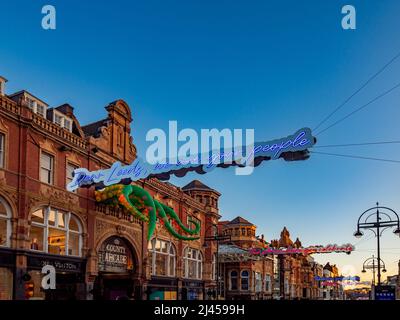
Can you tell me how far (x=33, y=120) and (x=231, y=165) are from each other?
38.9 feet

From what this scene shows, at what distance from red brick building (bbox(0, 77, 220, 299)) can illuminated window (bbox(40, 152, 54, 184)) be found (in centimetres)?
3

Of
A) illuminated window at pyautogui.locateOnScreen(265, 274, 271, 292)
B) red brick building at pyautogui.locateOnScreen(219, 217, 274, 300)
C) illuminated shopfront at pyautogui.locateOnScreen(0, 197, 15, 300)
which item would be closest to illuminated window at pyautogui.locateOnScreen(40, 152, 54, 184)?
illuminated shopfront at pyautogui.locateOnScreen(0, 197, 15, 300)

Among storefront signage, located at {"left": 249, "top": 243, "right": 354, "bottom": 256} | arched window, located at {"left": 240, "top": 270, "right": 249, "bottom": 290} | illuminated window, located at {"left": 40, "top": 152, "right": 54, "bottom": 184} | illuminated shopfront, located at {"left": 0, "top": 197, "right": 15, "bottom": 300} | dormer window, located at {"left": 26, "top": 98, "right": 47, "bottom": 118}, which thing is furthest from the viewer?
arched window, located at {"left": 240, "top": 270, "right": 249, "bottom": 290}

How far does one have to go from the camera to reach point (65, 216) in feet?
91.9

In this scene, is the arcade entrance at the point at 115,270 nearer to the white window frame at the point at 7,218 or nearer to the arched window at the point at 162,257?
the arched window at the point at 162,257

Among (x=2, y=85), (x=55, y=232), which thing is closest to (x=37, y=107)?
(x=2, y=85)

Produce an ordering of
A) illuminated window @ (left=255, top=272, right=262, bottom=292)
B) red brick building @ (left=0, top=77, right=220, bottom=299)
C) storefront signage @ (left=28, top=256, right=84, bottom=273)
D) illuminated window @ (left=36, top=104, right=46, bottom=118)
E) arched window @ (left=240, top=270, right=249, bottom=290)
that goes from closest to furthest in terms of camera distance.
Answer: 1. red brick building @ (left=0, top=77, right=220, bottom=299)
2. storefront signage @ (left=28, top=256, right=84, bottom=273)
3. illuminated window @ (left=36, top=104, right=46, bottom=118)
4. arched window @ (left=240, top=270, right=249, bottom=290)
5. illuminated window @ (left=255, top=272, right=262, bottom=292)

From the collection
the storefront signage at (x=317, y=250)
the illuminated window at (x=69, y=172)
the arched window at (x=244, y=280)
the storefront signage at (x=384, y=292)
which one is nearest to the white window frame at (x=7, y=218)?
the illuminated window at (x=69, y=172)

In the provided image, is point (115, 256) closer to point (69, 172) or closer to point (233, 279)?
point (69, 172)

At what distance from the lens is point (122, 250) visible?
112 feet

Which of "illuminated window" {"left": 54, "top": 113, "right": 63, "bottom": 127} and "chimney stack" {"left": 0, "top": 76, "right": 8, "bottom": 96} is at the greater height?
"chimney stack" {"left": 0, "top": 76, "right": 8, "bottom": 96}

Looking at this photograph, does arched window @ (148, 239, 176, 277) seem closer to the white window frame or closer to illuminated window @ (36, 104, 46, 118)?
illuminated window @ (36, 104, 46, 118)

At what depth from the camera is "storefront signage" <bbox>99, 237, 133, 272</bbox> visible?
103 feet
